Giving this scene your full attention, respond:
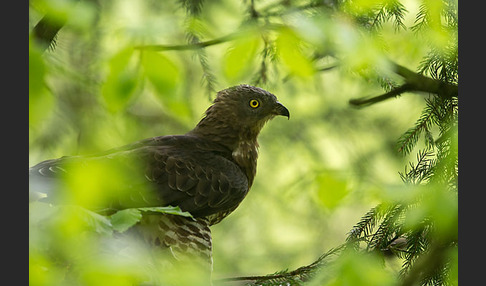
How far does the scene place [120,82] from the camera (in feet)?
3.62

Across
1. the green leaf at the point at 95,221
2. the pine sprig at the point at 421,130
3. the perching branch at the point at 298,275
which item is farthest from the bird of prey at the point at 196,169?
the green leaf at the point at 95,221

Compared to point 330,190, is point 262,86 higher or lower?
higher

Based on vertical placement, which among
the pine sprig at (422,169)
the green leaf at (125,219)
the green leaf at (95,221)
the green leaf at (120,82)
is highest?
the pine sprig at (422,169)

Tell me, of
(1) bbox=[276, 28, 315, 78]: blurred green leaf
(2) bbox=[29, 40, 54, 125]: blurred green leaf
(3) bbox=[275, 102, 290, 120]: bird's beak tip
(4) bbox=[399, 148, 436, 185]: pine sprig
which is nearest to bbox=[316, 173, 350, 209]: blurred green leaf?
(1) bbox=[276, 28, 315, 78]: blurred green leaf

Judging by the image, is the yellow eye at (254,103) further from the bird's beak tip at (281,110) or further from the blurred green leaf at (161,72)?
the blurred green leaf at (161,72)

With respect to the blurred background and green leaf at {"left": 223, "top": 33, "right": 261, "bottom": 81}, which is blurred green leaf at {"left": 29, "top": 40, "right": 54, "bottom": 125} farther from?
green leaf at {"left": 223, "top": 33, "right": 261, "bottom": 81}

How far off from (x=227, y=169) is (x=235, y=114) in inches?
15.6

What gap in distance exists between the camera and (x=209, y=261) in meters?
2.48

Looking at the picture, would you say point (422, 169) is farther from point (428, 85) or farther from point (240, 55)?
point (240, 55)

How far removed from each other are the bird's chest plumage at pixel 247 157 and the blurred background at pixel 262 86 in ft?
0.81

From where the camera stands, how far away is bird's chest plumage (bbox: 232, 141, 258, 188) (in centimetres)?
A: 288

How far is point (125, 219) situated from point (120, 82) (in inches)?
10.2

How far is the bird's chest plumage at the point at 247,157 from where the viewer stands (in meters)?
2.88

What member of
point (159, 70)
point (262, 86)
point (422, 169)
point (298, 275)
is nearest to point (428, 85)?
point (422, 169)
